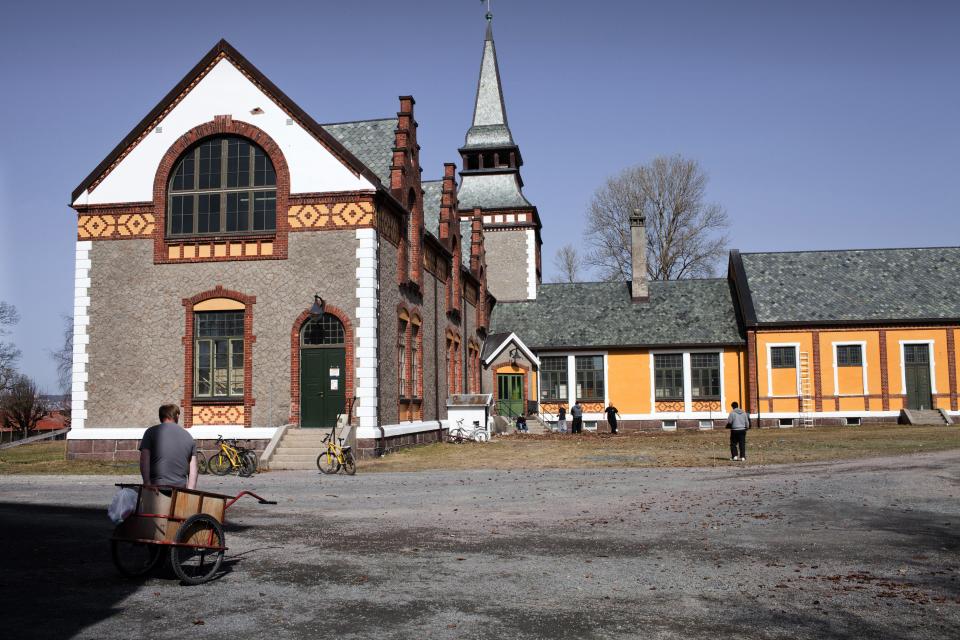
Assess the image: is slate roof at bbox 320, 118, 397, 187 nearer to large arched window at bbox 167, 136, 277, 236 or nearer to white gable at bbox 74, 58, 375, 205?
white gable at bbox 74, 58, 375, 205

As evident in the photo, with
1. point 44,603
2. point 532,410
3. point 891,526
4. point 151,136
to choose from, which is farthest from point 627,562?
point 532,410

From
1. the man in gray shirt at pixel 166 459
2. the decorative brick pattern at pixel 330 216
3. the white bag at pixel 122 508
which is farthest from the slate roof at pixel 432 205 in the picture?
the white bag at pixel 122 508

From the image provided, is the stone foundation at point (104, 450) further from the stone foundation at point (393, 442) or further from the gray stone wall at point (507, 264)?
the gray stone wall at point (507, 264)

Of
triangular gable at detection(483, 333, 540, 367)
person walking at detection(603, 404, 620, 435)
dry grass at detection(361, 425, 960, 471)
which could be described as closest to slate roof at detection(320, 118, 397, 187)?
dry grass at detection(361, 425, 960, 471)

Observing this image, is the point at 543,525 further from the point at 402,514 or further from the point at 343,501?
the point at 343,501

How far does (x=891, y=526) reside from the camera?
38.7 feet

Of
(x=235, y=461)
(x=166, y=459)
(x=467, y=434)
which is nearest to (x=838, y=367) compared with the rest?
(x=467, y=434)

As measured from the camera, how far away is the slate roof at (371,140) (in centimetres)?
2845

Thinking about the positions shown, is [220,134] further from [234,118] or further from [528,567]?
[528,567]

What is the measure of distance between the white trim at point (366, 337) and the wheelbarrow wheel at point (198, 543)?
50.5 ft

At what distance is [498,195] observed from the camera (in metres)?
52.2

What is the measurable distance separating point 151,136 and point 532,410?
23.1 m

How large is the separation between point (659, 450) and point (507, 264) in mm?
24947

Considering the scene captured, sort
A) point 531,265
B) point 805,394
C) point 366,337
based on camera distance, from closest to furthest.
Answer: point 366,337, point 805,394, point 531,265
